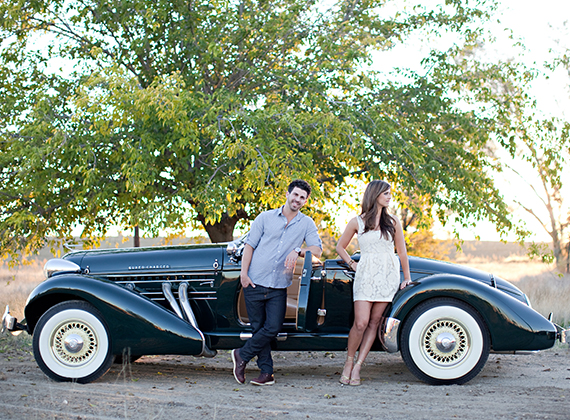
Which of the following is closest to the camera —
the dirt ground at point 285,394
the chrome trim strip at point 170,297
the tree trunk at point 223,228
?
the dirt ground at point 285,394

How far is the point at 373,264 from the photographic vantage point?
5.43 m

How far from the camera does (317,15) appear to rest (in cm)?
1260

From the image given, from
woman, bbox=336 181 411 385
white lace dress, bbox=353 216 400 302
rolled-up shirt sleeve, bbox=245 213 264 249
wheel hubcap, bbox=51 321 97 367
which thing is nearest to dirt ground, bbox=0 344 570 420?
wheel hubcap, bbox=51 321 97 367

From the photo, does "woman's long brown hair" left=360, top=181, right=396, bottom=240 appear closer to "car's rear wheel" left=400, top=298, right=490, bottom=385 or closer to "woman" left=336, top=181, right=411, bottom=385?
"woman" left=336, top=181, right=411, bottom=385

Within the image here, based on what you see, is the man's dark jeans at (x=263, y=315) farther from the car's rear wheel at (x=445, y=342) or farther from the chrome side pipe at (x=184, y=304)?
the car's rear wheel at (x=445, y=342)

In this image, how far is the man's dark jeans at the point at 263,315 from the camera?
538 cm

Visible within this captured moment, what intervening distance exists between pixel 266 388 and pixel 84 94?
621cm

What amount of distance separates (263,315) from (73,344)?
5.98ft

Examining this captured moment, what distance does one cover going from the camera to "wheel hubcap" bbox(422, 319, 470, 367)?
213 inches

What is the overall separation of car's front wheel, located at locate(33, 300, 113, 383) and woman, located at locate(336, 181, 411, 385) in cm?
235

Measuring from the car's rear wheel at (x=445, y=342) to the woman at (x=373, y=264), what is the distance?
0.32 m

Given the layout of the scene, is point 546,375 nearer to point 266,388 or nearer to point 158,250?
point 266,388

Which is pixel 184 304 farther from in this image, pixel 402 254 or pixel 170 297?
pixel 402 254

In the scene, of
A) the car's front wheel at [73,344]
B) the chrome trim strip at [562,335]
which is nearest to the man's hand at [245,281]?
the car's front wheel at [73,344]
